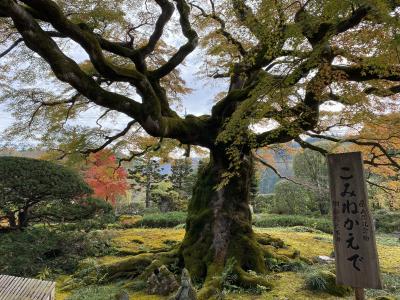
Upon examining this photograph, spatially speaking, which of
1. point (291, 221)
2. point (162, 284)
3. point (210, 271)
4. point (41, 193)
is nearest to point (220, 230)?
point (210, 271)

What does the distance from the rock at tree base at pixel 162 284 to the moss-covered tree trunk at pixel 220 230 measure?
682 millimetres

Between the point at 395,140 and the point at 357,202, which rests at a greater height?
the point at 395,140

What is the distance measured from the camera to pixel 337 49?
5.11m

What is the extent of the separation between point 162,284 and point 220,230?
1725 millimetres

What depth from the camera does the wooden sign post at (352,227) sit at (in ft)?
12.9

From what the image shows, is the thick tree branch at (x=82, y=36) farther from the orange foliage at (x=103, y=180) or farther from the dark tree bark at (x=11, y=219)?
the orange foliage at (x=103, y=180)

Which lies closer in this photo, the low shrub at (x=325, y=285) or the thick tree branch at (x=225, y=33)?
the low shrub at (x=325, y=285)

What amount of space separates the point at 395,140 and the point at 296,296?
14.4 ft

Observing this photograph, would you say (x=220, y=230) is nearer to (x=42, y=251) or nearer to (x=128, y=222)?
(x=42, y=251)

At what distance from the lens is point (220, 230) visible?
24.0 ft

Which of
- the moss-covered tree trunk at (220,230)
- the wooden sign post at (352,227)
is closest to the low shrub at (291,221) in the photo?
the moss-covered tree trunk at (220,230)

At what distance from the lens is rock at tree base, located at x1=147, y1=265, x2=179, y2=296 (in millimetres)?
6125

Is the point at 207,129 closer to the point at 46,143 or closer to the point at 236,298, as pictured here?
the point at 236,298

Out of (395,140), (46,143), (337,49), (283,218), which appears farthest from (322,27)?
(283,218)
